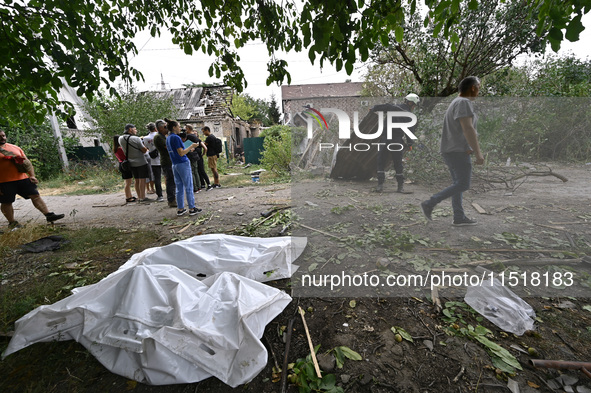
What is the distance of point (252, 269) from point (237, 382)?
43.7 inches

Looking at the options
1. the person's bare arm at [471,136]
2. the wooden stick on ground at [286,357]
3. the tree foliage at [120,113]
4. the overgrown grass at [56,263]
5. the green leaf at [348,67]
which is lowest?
the wooden stick on ground at [286,357]

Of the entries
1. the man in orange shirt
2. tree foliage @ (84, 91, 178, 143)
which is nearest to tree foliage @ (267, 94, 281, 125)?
tree foliage @ (84, 91, 178, 143)

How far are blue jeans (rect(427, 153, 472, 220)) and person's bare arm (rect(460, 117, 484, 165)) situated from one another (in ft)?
0.26

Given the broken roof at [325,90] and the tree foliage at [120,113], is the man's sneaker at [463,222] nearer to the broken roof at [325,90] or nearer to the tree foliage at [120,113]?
the tree foliage at [120,113]

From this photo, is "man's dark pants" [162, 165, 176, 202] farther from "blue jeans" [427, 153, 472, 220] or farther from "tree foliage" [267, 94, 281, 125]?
"tree foliage" [267, 94, 281, 125]

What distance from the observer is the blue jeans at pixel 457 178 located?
2516mm

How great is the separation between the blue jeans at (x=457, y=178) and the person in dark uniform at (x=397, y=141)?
47 centimetres

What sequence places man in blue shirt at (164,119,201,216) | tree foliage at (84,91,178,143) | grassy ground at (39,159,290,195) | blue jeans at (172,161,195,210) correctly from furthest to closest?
tree foliage at (84,91,178,143) → grassy ground at (39,159,290,195) → blue jeans at (172,161,195,210) → man in blue shirt at (164,119,201,216)

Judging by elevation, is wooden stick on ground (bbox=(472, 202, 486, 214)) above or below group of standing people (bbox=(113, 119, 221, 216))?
below

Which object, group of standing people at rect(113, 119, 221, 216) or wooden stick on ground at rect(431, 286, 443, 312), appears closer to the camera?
wooden stick on ground at rect(431, 286, 443, 312)

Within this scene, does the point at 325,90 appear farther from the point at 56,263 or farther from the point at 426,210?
the point at 56,263

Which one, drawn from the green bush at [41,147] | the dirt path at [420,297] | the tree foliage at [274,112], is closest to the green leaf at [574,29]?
the dirt path at [420,297]

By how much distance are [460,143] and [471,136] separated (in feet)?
0.36

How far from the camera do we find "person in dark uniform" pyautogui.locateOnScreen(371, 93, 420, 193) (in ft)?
8.64
